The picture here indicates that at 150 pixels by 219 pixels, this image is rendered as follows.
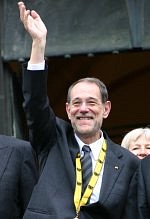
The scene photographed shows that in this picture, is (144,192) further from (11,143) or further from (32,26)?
(32,26)

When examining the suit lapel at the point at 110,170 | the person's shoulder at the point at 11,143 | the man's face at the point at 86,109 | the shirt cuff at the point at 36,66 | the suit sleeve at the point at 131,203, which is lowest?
the suit sleeve at the point at 131,203

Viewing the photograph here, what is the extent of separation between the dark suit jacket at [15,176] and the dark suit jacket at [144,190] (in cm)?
73

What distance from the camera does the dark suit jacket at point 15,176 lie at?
4535mm

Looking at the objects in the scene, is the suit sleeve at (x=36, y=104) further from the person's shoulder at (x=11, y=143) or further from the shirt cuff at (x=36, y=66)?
the person's shoulder at (x=11, y=143)

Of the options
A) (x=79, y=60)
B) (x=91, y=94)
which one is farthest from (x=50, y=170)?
(x=79, y=60)

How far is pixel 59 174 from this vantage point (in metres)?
4.27

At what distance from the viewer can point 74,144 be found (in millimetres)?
4395

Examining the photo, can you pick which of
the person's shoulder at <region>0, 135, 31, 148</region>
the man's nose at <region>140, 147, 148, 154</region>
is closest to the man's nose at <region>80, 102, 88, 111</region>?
the person's shoulder at <region>0, 135, 31, 148</region>

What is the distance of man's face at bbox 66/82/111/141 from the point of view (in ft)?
14.0

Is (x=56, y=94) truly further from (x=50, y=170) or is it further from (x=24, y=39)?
(x=50, y=170)

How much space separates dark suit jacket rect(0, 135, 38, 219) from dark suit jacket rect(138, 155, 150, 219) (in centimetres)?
73

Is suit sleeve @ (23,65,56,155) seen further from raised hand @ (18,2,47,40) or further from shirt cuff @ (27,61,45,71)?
raised hand @ (18,2,47,40)

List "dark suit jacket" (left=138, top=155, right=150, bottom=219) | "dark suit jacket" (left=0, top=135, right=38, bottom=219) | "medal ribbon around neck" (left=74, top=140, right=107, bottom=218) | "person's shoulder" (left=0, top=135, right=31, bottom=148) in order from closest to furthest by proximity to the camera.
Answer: "medal ribbon around neck" (left=74, top=140, right=107, bottom=218) → "dark suit jacket" (left=138, top=155, right=150, bottom=219) → "dark suit jacket" (left=0, top=135, right=38, bottom=219) → "person's shoulder" (left=0, top=135, right=31, bottom=148)

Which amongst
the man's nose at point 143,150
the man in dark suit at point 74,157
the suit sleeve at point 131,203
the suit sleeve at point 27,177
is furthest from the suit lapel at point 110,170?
the man's nose at point 143,150
